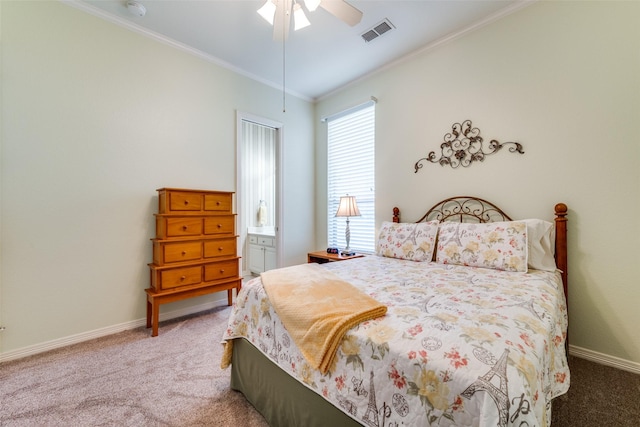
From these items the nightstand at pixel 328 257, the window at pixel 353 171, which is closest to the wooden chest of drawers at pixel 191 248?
the nightstand at pixel 328 257

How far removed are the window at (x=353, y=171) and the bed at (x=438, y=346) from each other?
4.47 feet

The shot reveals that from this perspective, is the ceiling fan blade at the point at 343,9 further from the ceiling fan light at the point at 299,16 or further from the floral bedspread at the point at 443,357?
the floral bedspread at the point at 443,357

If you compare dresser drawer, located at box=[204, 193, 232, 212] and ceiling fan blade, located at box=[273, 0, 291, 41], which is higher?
ceiling fan blade, located at box=[273, 0, 291, 41]

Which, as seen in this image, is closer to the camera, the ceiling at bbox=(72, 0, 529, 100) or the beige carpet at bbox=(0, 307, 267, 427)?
the beige carpet at bbox=(0, 307, 267, 427)

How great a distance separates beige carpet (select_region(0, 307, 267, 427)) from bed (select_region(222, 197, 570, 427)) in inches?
7.9

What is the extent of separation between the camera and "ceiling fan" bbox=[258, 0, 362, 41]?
1.78 m

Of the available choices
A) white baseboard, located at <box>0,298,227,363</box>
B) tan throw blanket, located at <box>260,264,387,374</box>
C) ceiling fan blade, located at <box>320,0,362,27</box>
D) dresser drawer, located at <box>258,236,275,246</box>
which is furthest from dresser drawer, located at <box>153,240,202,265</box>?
ceiling fan blade, located at <box>320,0,362,27</box>

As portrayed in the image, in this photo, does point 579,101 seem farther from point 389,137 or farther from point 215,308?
point 215,308

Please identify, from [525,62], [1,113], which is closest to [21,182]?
[1,113]

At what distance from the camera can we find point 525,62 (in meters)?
2.30

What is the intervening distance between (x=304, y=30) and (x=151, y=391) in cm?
322

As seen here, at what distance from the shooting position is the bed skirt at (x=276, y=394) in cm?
111

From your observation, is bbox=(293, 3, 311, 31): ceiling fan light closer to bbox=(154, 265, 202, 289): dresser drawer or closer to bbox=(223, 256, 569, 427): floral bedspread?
bbox=(223, 256, 569, 427): floral bedspread

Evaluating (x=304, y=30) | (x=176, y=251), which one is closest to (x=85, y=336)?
(x=176, y=251)
